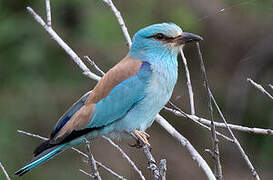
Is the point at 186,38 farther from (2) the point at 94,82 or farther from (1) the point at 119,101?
(2) the point at 94,82

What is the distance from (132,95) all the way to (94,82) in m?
2.73

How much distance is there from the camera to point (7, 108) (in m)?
6.49

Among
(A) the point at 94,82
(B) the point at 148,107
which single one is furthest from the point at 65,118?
(A) the point at 94,82

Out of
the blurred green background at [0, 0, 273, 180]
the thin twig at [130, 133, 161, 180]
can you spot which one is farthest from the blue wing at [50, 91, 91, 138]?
the blurred green background at [0, 0, 273, 180]

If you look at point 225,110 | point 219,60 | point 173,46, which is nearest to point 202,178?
point 225,110

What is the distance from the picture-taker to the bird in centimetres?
375

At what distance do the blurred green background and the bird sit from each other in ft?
7.73

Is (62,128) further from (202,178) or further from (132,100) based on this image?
(202,178)

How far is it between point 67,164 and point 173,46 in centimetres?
299

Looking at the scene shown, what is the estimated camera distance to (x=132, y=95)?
12.6 feet

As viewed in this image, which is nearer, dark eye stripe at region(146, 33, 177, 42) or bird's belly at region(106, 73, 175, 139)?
bird's belly at region(106, 73, 175, 139)

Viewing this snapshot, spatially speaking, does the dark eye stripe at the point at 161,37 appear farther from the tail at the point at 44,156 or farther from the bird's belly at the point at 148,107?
the tail at the point at 44,156

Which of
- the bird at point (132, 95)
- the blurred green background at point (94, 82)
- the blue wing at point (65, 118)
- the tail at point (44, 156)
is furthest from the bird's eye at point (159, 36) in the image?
the blurred green background at point (94, 82)

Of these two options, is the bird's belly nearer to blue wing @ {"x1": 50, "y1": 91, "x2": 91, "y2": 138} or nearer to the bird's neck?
the bird's neck
